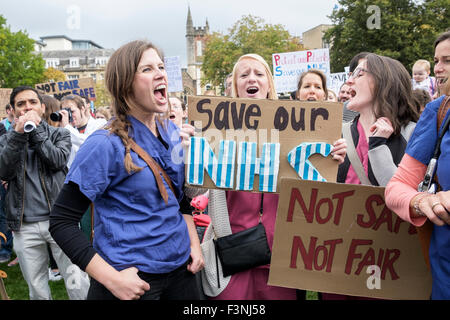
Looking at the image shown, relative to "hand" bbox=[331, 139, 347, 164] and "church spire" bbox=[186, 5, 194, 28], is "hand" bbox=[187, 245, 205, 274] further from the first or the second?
"church spire" bbox=[186, 5, 194, 28]

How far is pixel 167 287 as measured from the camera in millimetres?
1973

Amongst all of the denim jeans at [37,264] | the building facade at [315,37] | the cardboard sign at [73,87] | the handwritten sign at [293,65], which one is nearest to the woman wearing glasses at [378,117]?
the denim jeans at [37,264]

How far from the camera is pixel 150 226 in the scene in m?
1.88

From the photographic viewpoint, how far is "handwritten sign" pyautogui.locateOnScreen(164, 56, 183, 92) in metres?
7.91

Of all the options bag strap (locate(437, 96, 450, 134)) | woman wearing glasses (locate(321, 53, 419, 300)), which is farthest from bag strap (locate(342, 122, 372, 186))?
bag strap (locate(437, 96, 450, 134))

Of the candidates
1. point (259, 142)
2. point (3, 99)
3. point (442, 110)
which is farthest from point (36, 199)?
point (3, 99)

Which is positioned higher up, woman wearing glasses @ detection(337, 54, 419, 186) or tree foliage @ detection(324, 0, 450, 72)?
tree foliage @ detection(324, 0, 450, 72)

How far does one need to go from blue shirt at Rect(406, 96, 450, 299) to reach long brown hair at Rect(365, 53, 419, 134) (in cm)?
69

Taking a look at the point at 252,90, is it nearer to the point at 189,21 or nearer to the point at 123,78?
the point at 123,78

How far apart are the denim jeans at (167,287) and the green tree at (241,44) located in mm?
36189

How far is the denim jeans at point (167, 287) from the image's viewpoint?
73.0 inches

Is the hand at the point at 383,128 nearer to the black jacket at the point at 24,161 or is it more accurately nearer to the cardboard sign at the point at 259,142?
the cardboard sign at the point at 259,142

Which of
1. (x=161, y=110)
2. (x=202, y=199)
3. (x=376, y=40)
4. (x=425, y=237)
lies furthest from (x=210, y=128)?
(x=376, y=40)

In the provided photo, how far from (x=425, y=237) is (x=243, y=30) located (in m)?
38.3
